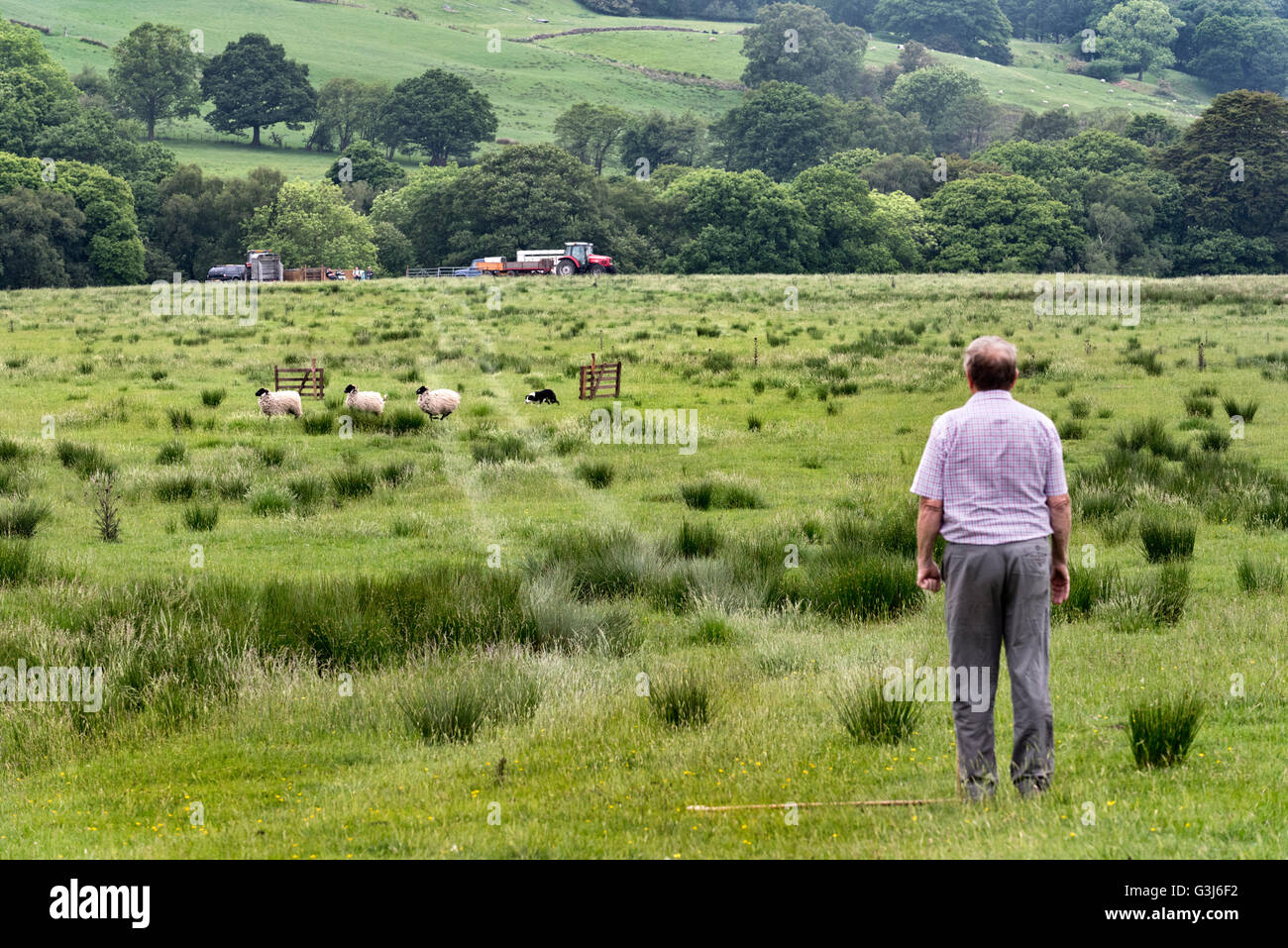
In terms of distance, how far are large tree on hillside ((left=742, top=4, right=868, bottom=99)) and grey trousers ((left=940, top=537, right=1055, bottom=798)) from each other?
193939 millimetres

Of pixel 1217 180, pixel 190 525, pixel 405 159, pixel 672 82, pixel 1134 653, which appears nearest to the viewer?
pixel 1134 653

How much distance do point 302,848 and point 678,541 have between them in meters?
8.41

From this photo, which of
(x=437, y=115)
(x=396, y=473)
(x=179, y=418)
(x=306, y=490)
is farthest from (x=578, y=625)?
(x=437, y=115)

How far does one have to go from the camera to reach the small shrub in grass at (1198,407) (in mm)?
23844

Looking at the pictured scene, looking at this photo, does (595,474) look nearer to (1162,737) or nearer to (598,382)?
(598,382)

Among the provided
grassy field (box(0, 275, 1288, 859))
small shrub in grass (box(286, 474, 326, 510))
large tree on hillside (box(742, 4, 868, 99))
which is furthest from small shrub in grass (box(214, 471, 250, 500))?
large tree on hillside (box(742, 4, 868, 99))

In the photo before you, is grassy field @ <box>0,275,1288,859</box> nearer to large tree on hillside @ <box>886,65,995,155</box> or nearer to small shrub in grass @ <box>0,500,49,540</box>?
small shrub in grass @ <box>0,500,49,540</box>

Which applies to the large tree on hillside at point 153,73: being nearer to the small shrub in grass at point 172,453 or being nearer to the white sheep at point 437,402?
the white sheep at point 437,402

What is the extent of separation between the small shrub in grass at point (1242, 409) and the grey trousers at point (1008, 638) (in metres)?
19.0

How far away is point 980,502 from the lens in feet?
19.5

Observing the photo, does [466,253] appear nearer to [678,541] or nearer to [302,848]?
[678,541]

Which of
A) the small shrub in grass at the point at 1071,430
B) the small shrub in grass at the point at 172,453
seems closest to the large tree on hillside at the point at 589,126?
the small shrub in grass at the point at 1071,430

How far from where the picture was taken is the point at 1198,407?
24.1m

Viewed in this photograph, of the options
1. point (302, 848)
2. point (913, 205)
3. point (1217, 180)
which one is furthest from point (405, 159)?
point (302, 848)
